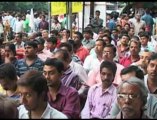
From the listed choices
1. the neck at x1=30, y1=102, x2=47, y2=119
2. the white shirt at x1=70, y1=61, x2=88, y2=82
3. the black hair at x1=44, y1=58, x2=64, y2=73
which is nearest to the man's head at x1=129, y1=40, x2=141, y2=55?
the white shirt at x1=70, y1=61, x2=88, y2=82

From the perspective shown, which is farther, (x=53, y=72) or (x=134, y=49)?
(x=134, y=49)

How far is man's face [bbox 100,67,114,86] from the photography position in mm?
5292

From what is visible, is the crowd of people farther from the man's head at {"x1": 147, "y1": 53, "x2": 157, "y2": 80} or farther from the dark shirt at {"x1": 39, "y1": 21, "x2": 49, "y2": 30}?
the dark shirt at {"x1": 39, "y1": 21, "x2": 49, "y2": 30}

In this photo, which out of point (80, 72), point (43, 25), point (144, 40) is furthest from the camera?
point (43, 25)

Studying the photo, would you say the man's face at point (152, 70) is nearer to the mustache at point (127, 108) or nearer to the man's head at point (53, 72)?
the man's head at point (53, 72)

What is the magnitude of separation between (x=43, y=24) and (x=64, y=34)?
1015cm

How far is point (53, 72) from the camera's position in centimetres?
471

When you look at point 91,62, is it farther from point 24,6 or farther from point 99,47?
point 24,6

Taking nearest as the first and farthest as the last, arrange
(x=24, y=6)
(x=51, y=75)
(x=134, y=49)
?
(x=51, y=75), (x=134, y=49), (x=24, y=6)

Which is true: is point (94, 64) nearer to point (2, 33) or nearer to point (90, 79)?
point (90, 79)

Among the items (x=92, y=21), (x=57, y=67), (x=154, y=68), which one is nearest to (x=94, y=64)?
(x=154, y=68)

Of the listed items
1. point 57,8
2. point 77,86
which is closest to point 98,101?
point 77,86

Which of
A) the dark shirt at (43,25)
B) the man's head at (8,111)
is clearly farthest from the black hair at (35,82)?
the dark shirt at (43,25)

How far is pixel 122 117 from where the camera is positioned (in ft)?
11.7
